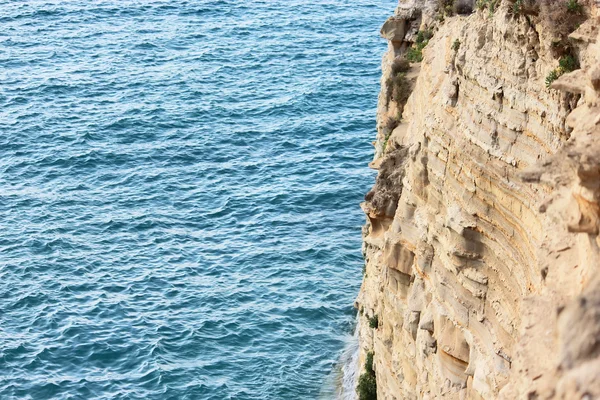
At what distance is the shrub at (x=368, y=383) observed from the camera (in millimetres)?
39906

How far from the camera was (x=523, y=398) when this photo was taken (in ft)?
50.9

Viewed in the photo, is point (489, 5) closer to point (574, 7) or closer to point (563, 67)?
point (574, 7)

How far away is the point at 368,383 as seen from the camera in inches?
1571

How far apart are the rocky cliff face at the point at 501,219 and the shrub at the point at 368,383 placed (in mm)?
3056

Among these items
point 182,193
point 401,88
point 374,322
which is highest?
point 401,88

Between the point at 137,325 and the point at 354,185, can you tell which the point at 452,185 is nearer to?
the point at 137,325

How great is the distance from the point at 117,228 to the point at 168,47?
1195 inches

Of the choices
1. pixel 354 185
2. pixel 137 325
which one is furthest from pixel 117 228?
pixel 354 185

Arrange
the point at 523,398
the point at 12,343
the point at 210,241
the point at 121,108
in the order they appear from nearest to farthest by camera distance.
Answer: the point at 523,398 → the point at 12,343 → the point at 210,241 → the point at 121,108

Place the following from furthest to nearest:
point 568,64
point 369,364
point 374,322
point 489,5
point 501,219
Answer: point 369,364 → point 374,322 → point 489,5 → point 501,219 → point 568,64

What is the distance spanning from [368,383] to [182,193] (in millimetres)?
25309

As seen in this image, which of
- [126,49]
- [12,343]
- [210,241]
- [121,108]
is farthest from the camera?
[126,49]

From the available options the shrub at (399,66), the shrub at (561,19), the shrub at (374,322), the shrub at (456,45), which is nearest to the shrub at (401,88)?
the shrub at (399,66)

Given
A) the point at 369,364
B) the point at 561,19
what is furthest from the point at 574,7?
the point at 369,364
